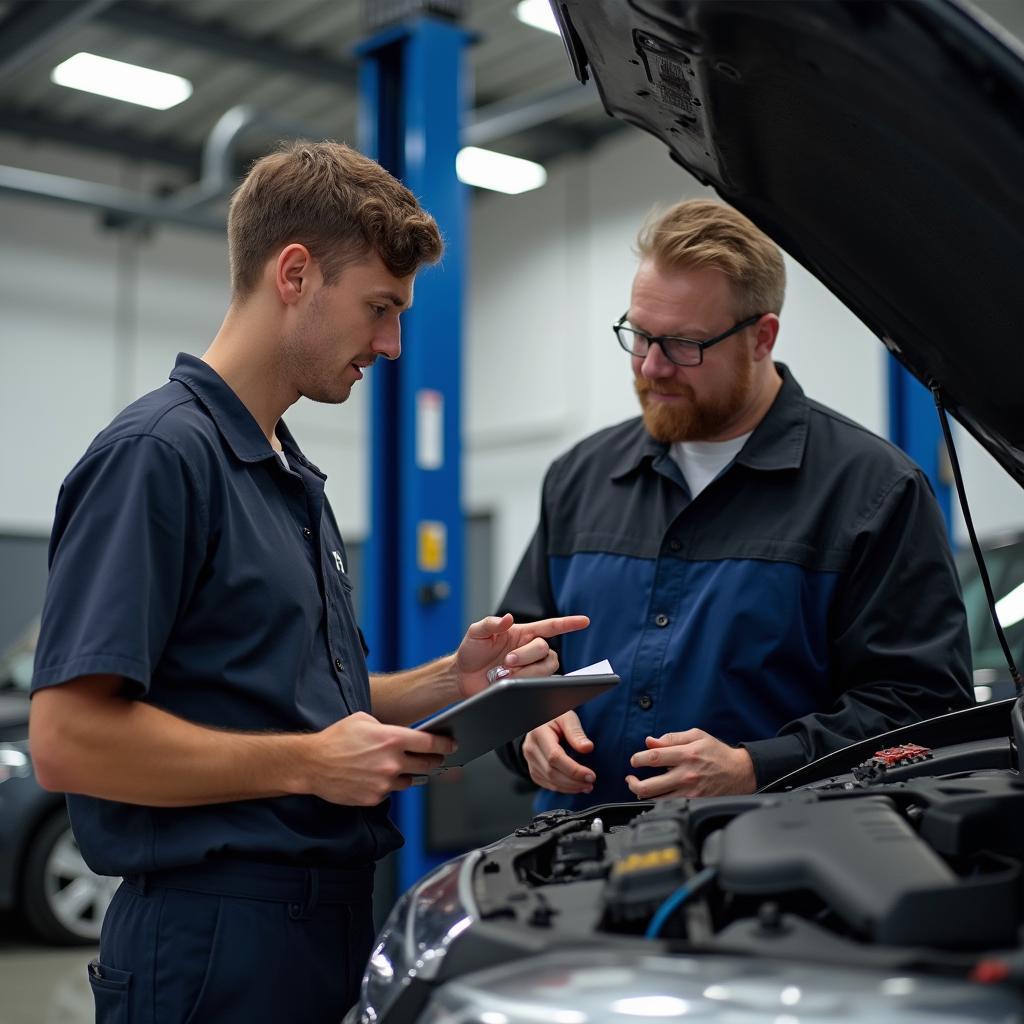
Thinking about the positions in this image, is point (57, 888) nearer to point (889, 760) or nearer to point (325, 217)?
point (325, 217)

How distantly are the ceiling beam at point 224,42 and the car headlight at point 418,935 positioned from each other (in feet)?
27.0

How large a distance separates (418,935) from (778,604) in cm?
96

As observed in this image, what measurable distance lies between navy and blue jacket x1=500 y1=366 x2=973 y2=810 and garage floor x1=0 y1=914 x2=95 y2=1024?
2.63m

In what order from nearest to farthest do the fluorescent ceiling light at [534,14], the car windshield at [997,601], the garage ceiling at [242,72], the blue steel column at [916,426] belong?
the car windshield at [997,601]
the blue steel column at [916,426]
the fluorescent ceiling light at [534,14]
the garage ceiling at [242,72]

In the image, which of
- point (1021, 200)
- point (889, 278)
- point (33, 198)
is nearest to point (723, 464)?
point (889, 278)

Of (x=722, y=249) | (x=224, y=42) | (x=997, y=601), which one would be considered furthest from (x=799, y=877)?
(x=224, y=42)

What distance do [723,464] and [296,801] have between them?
1007 mm

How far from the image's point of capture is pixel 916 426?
5.50 m

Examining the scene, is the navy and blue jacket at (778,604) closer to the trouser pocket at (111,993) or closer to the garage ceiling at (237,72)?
the trouser pocket at (111,993)

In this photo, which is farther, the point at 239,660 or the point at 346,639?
the point at 346,639

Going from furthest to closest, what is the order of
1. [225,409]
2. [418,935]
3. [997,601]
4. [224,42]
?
[224,42] → [997,601] → [225,409] → [418,935]

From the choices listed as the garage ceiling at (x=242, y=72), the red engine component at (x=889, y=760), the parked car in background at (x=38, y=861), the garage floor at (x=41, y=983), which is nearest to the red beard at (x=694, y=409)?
the red engine component at (x=889, y=760)

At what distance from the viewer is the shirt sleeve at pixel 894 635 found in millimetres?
1951

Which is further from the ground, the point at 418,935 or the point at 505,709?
the point at 505,709
